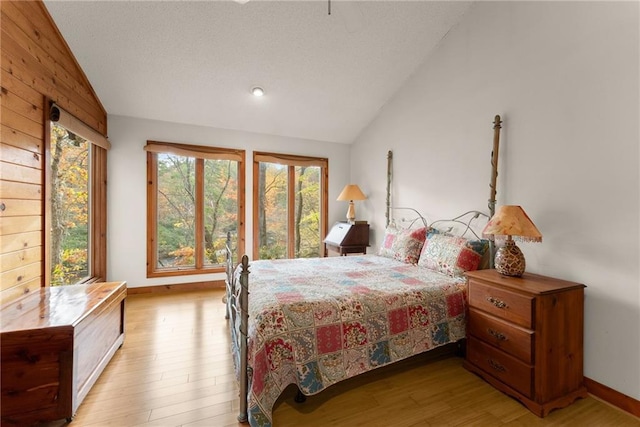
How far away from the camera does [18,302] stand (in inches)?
75.9

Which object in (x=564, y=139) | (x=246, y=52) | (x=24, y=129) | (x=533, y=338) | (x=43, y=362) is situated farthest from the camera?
(x=246, y=52)

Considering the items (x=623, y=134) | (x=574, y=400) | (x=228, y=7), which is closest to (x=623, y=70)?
(x=623, y=134)

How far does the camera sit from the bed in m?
1.57

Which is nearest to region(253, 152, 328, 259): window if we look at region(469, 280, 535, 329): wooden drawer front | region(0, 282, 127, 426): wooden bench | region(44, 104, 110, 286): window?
region(44, 104, 110, 286): window

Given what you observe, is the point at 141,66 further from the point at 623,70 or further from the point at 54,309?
the point at 623,70

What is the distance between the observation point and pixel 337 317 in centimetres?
177

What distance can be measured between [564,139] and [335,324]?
2135 mm

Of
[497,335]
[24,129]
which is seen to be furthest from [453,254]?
[24,129]

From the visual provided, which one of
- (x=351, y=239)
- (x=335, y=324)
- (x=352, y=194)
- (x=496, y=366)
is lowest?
(x=496, y=366)

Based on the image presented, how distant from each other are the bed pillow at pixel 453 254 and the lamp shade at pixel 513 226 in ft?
1.69

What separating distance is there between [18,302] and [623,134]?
4.16 metres

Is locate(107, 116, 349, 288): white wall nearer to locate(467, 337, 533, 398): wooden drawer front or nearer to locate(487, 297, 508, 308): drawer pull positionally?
locate(467, 337, 533, 398): wooden drawer front

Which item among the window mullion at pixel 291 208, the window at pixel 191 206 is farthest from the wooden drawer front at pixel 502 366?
the window at pixel 191 206

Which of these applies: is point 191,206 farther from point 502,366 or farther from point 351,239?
point 502,366
